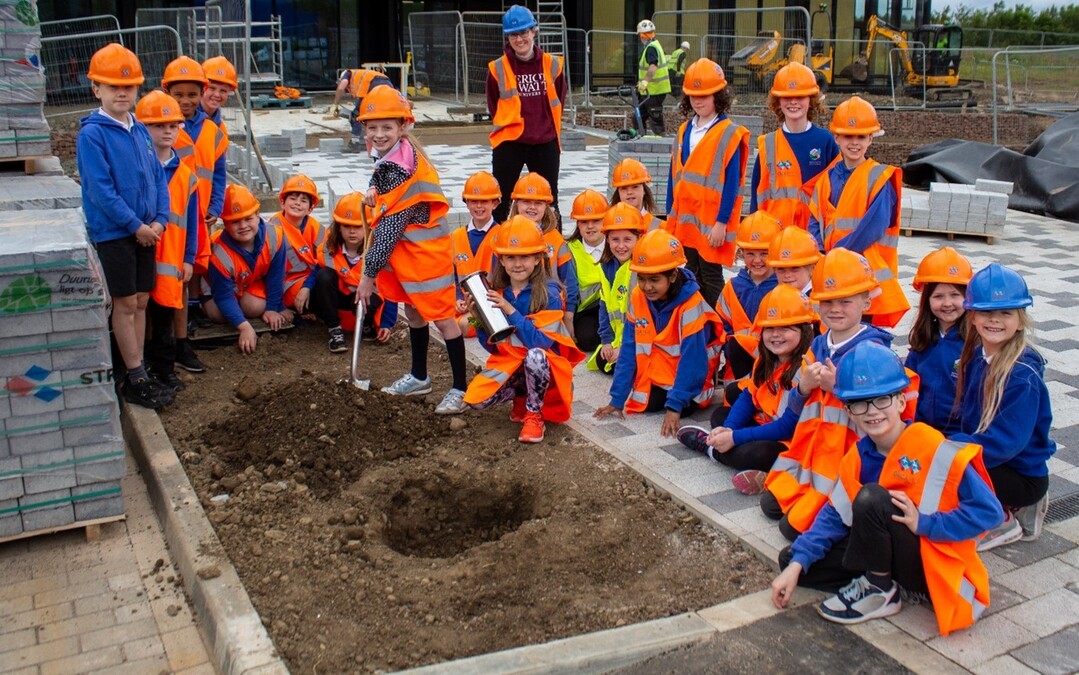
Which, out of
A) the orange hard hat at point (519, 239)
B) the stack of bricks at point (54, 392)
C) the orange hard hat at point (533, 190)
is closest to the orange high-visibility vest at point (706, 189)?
the orange hard hat at point (533, 190)

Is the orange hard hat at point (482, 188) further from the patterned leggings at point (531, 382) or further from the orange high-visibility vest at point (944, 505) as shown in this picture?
the orange high-visibility vest at point (944, 505)

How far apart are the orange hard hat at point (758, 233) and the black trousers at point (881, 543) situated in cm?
219

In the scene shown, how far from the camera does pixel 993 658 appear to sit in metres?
3.63

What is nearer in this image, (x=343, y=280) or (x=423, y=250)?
(x=423, y=250)

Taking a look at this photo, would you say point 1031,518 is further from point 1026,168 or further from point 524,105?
point 1026,168

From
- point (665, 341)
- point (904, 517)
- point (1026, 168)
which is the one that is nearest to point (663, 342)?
point (665, 341)

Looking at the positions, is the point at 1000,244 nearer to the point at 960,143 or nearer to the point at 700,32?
the point at 960,143

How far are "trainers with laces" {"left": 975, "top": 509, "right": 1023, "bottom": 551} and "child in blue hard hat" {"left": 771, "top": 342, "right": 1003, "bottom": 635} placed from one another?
0.56 m

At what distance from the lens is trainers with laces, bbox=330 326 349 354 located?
23.9 feet

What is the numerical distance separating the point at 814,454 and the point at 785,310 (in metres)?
0.79

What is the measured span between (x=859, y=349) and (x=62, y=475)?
11.1ft

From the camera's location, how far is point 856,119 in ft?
19.6

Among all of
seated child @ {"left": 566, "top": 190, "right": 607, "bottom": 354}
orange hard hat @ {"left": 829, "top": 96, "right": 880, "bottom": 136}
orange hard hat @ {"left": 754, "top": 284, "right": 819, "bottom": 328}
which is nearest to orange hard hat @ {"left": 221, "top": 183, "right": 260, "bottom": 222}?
seated child @ {"left": 566, "top": 190, "right": 607, "bottom": 354}

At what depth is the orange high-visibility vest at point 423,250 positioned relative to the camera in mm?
5773
